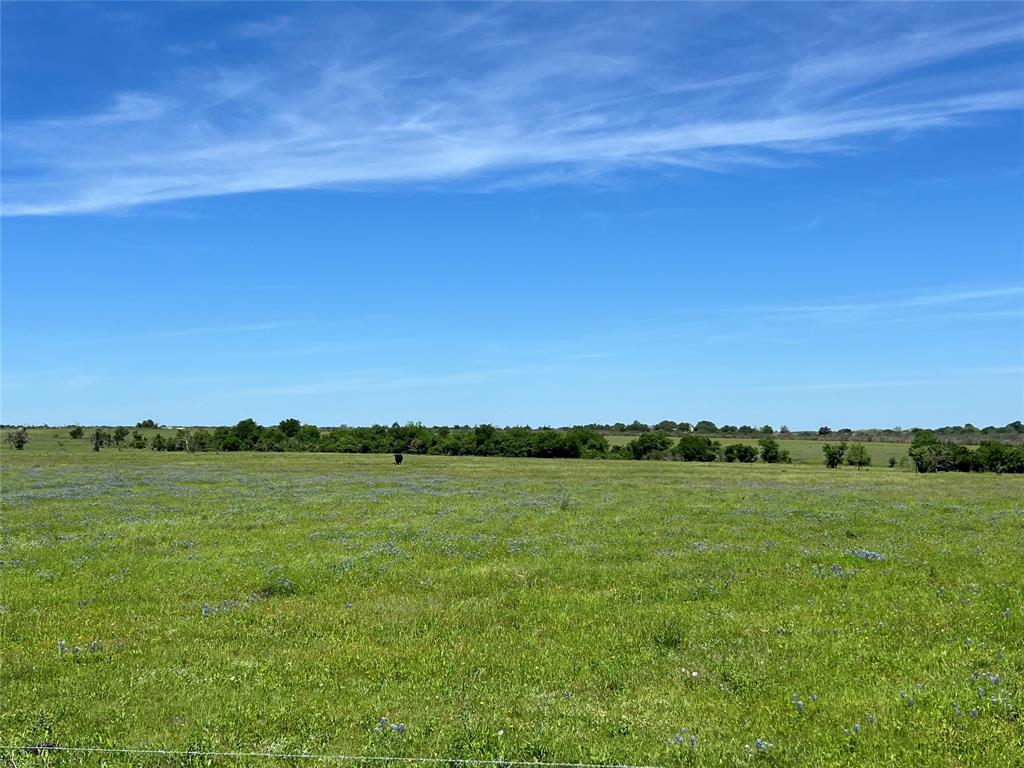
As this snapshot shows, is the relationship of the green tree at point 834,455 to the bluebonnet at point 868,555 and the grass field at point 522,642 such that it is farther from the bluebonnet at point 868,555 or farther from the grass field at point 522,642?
the bluebonnet at point 868,555

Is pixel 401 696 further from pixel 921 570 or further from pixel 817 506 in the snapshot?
pixel 817 506

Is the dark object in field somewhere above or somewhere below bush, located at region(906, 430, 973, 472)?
below

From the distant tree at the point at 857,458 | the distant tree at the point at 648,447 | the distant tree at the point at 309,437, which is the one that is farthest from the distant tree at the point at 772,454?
the distant tree at the point at 309,437

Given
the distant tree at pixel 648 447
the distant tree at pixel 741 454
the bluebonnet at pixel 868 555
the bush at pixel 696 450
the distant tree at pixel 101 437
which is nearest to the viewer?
the bluebonnet at pixel 868 555

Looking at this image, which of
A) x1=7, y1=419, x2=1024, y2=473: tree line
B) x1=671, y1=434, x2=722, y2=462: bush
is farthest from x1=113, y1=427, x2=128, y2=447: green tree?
x1=671, y1=434, x2=722, y2=462: bush

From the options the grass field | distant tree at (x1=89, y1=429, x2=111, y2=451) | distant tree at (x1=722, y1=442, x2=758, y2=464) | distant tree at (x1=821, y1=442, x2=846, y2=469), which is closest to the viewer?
the grass field

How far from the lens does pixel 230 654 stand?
41.0 feet

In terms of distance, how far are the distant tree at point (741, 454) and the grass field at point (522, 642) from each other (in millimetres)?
115409

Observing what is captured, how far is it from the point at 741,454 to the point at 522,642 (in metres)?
134

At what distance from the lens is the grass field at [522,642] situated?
30.3ft

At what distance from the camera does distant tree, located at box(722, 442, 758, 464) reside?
140m

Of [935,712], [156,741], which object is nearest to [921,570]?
[935,712]

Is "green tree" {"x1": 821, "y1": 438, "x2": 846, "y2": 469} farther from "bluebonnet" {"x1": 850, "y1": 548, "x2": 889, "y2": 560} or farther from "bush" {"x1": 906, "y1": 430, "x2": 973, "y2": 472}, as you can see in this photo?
"bluebonnet" {"x1": 850, "y1": 548, "x2": 889, "y2": 560}

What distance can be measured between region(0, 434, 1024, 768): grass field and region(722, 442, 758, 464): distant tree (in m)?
115
